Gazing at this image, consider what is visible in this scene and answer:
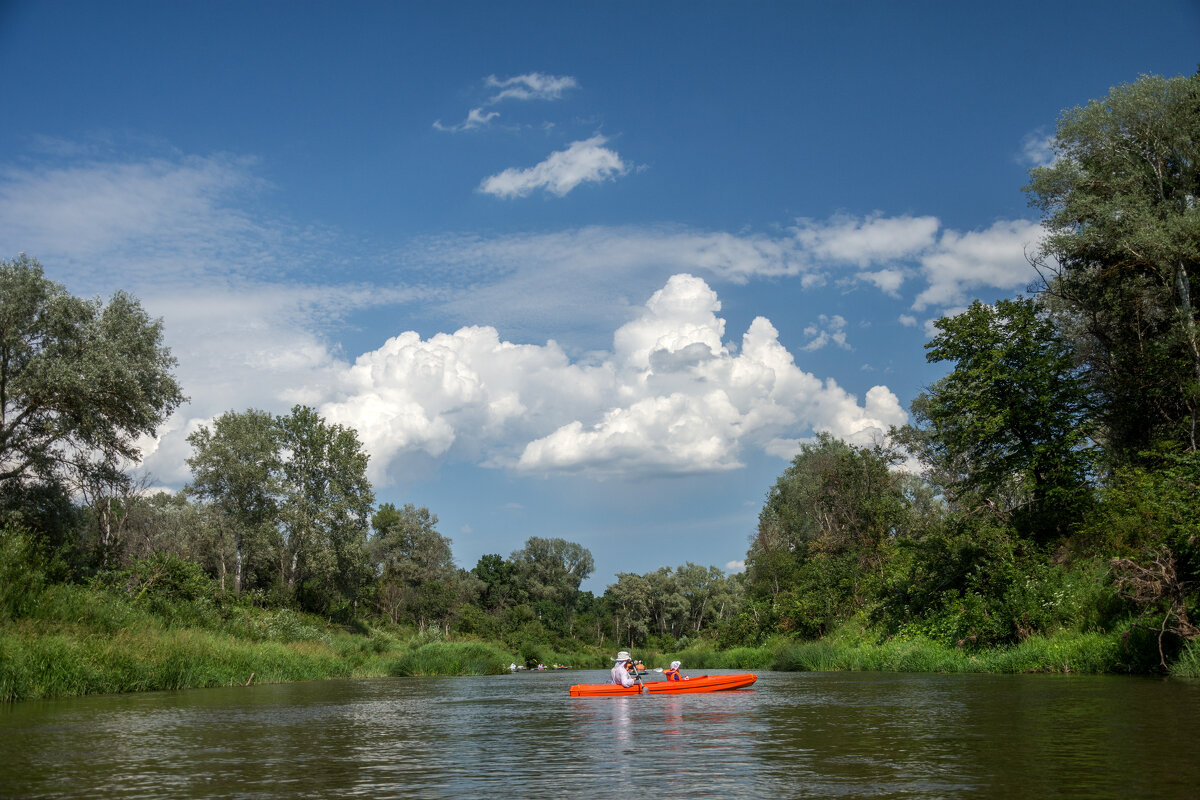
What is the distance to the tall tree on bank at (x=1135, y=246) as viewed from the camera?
31.4 meters

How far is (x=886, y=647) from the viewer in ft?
123

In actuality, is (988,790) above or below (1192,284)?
below

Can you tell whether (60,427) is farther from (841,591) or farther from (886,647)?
(841,591)

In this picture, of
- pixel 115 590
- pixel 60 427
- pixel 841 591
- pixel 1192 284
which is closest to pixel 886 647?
pixel 841 591

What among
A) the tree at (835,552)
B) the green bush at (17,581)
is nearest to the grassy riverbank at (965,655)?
the tree at (835,552)

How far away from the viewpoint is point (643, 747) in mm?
13742

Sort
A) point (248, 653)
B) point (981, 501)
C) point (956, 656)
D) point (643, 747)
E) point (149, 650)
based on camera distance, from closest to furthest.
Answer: point (643, 747), point (149, 650), point (956, 656), point (248, 653), point (981, 501)

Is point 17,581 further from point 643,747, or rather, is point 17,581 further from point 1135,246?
point 1135,246

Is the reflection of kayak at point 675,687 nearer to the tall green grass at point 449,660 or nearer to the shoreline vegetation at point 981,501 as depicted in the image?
the shoreline vegetation at point 981,501

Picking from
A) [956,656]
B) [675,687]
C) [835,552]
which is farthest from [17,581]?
[835,552]

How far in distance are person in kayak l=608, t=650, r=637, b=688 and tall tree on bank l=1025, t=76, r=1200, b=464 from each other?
70.1ft

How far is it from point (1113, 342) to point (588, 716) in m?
28.6

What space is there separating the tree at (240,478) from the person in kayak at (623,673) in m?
45.1

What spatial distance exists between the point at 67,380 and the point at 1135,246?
41703mm
